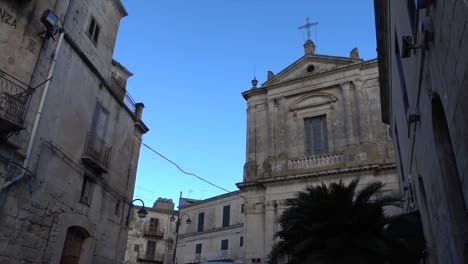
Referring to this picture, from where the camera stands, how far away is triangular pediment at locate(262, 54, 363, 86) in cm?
2409

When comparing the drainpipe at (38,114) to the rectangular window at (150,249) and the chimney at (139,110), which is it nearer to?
the chimney at (139,110)

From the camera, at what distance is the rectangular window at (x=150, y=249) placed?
44.0 meters

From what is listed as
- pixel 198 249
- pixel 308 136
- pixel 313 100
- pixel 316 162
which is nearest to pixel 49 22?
pixel 316 162

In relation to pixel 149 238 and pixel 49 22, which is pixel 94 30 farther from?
pixel 149 238

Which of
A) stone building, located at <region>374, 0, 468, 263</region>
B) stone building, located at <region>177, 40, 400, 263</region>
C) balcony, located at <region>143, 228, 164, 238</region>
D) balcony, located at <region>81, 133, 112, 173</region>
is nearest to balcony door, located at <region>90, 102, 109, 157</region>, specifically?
balcony, located at <region>81, 133, 112, 173</region>

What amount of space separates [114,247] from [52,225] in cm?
419

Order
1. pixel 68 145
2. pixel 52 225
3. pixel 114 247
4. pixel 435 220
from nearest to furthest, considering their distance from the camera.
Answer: pixel 435 220 < pixel 52 225 < pixel 68 145 < pixel 114 247

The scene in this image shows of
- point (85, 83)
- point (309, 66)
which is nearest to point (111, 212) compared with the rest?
point (85, 83)

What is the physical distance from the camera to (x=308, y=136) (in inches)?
915

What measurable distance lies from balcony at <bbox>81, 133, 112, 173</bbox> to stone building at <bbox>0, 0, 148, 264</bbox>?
38mm

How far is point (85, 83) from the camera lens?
13.3 meters

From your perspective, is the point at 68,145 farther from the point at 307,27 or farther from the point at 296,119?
the point at 307,27

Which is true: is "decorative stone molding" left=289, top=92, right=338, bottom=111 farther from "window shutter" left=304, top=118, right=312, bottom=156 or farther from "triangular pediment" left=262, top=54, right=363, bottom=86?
"triangular pediment" left=262, top=54, right=363, bottom=86

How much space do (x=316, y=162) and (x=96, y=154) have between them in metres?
12.3
